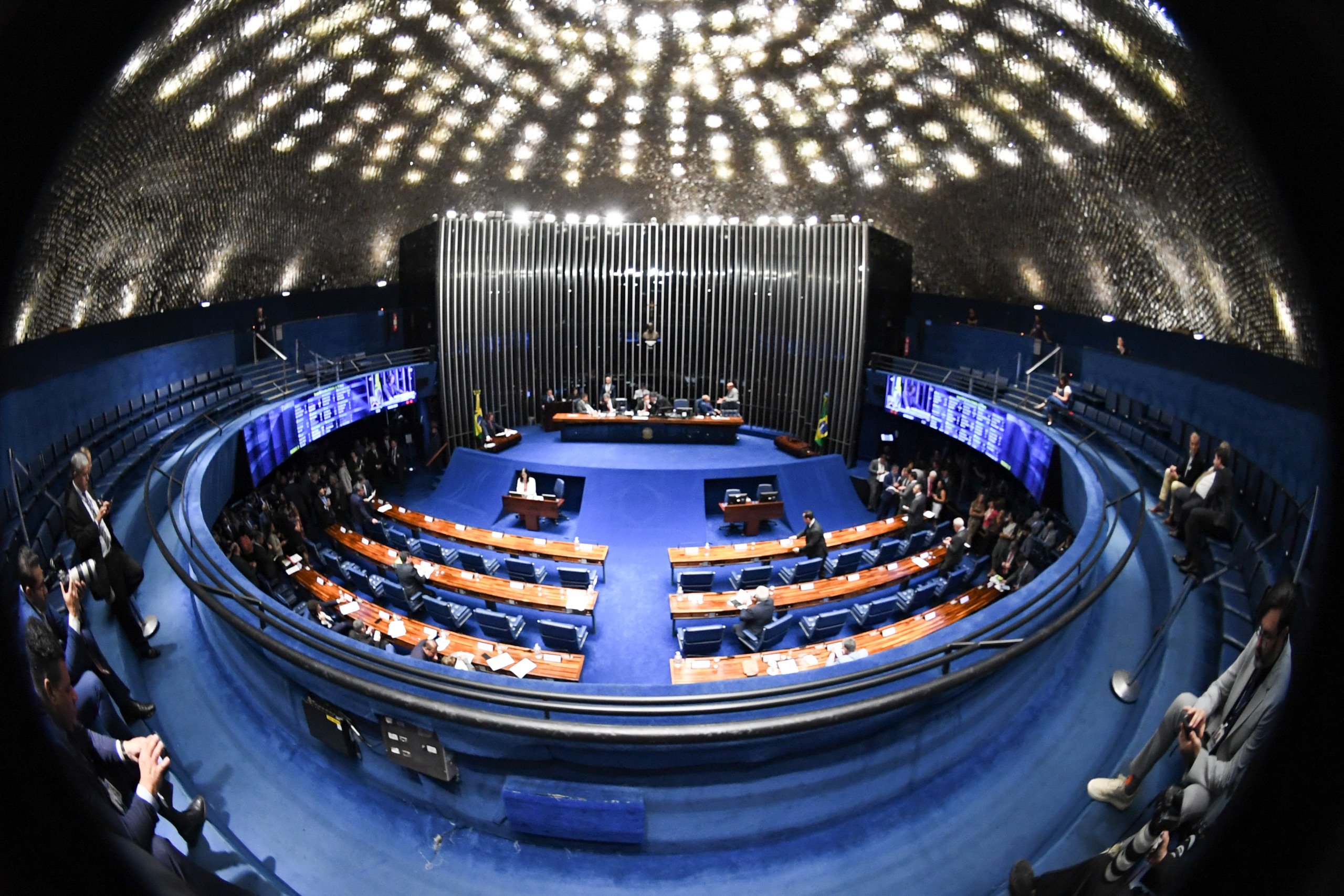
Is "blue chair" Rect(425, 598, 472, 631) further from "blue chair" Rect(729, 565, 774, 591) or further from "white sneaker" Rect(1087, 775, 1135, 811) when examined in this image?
"white sneaker" Rect(1087, 775, 1135, 811)

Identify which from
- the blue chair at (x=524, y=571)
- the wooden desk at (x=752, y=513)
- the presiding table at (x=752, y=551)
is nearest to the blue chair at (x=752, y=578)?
the presiding table at (x=752, y=551)

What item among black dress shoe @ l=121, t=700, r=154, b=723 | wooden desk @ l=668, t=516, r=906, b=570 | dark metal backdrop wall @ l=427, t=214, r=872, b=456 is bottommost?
wooden desk @ l=668, t=516, r=906, b=570

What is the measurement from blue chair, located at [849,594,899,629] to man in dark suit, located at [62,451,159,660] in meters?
7.44

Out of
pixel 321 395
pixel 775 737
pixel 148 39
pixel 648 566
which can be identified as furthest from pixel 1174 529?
pixel 321 395

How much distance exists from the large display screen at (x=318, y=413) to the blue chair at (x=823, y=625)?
9049 mm

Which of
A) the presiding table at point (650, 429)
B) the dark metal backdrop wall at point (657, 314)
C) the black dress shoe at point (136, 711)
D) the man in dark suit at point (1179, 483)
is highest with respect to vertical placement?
the dark metal backdrop wall at point (657, 314)

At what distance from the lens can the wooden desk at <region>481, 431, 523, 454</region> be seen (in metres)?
14.9

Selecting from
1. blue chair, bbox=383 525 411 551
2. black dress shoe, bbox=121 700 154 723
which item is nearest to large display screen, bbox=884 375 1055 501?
blue chair, bbox=383 525 411 551

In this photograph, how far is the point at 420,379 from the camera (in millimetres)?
16562

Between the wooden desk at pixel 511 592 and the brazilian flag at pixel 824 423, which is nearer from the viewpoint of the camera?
the wooden desk at pixel 511 592

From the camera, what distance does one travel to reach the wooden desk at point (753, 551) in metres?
10.1

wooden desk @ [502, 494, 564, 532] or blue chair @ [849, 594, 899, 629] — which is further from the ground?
wooden desk @ [502, 494, 564, 532]

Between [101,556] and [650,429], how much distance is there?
10853 mm

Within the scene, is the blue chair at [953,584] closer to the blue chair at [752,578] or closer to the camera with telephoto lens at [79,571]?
the blue chair at [752,578]
